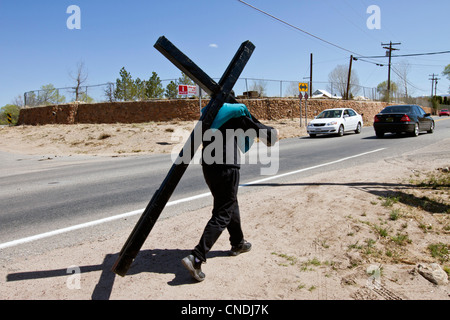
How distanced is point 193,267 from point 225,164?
959 mm

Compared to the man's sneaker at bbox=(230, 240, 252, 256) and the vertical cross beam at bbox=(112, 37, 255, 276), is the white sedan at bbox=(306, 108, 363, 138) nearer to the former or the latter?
the man's sneaker at bbox=(230, 240, 252, 256)

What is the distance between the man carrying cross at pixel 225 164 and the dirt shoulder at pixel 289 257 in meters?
A: 0.31

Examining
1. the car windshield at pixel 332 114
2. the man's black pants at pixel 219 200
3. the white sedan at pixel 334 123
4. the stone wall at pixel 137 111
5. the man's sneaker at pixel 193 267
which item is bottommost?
the man's sneaker at pixel 193 267

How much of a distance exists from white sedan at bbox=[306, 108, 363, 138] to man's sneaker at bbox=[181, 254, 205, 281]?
18507mm

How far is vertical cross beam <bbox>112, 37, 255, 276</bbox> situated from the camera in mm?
2701

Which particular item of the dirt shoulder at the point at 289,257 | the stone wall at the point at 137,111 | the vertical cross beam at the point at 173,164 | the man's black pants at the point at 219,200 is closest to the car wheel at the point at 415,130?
the dirt shoulder at the point at 289,257

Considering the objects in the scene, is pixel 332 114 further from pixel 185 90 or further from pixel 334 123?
pixel 185 90

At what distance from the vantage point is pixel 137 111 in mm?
30094

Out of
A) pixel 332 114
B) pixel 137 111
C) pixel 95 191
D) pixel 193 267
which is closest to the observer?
pixel 193 267

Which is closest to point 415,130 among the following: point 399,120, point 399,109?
point 399,120

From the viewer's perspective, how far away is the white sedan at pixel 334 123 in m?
20.6

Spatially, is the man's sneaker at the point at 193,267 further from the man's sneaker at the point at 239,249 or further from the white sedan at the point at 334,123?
the white sedan at the point at 334,123
